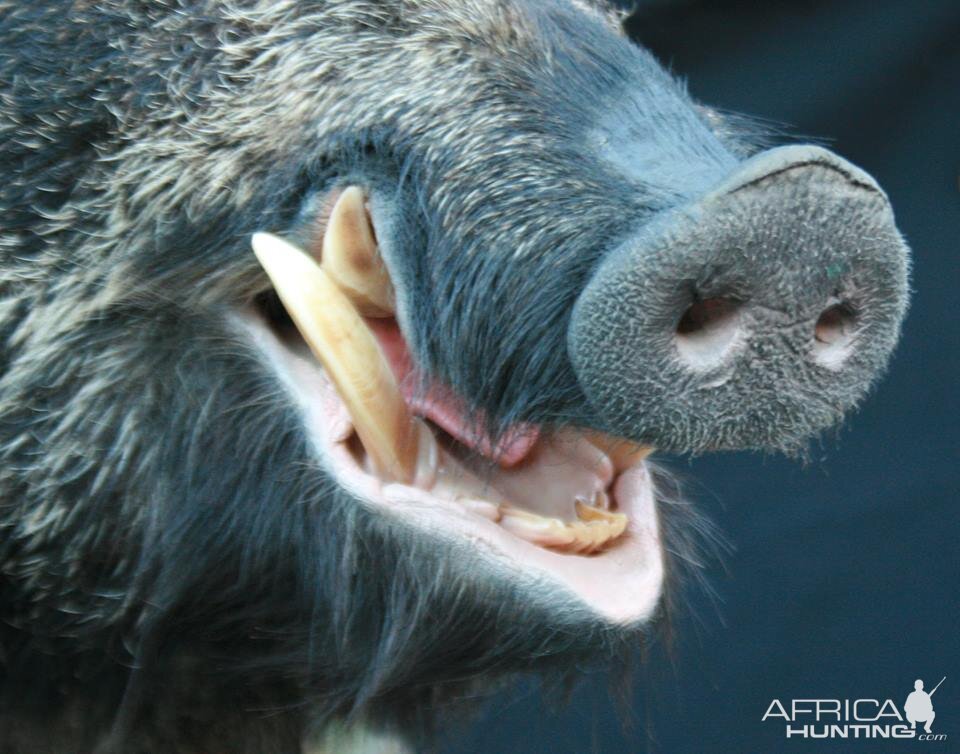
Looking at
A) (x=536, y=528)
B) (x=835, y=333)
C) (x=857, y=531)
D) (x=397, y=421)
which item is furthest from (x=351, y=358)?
(x=857, y=531)

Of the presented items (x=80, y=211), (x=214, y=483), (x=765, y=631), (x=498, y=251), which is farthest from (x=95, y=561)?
(x=765, y=631)

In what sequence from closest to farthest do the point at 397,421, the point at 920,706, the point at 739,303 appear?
the point at 739,303 → the point at 397,421 → the point at 920,706

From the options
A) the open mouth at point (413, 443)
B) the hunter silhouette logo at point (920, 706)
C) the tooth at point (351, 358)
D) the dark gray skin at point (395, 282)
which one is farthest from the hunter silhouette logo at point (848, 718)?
the tooth at point (351, 358)

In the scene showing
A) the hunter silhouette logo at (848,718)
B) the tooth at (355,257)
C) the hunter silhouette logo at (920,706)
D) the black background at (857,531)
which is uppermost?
the tooth at (355,257)

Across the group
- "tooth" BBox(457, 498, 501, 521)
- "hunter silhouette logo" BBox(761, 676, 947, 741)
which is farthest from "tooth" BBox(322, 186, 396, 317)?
"hunter silhouette logo" BBox(761, 676, 947, 741)

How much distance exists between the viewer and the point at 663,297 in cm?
93

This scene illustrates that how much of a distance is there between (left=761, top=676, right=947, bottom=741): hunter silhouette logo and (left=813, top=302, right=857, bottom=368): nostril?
1.40 m

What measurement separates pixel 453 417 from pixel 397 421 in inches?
1.5

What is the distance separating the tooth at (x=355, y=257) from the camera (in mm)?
1078

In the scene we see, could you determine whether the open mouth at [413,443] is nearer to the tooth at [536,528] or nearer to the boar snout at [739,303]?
the tooth at [536,528]

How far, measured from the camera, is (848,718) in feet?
7.61

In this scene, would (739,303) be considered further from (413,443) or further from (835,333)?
(413,443)

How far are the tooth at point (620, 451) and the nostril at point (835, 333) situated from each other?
16 cm

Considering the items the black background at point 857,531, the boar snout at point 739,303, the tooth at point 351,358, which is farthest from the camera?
the black background at point 857,531
